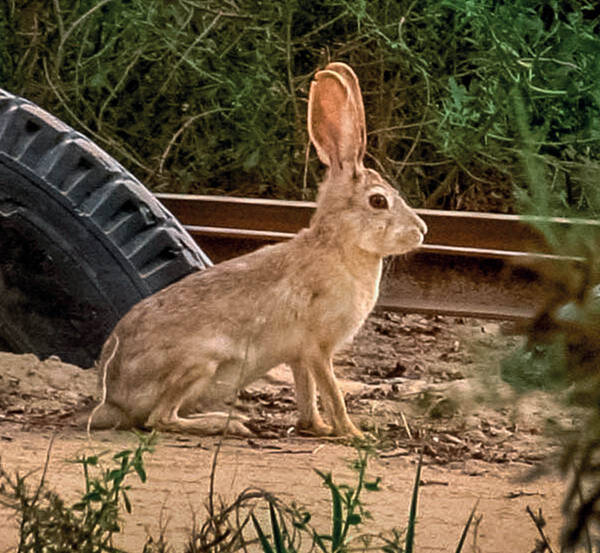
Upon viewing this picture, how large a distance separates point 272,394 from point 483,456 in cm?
96

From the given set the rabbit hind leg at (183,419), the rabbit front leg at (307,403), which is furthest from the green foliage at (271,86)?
the rabbit hind leg at (183,419)

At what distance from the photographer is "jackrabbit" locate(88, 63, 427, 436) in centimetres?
404

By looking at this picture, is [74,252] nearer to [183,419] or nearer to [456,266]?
[183,419]

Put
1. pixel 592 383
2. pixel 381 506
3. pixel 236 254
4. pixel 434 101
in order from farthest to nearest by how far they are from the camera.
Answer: pixel 434 101, pixel 236 254, pixel 381 506, pixel 592 383

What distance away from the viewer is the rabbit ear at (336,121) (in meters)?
4.18

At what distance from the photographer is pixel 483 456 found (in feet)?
12.7

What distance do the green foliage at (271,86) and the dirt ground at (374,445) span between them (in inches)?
75.6

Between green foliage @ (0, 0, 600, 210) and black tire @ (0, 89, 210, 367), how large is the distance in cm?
236

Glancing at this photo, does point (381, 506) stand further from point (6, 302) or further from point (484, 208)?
point (484, 208)

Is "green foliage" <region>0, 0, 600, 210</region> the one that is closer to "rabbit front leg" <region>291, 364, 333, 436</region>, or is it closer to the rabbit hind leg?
"rabbit front leg" <region>291, 364, 333, 436</region>

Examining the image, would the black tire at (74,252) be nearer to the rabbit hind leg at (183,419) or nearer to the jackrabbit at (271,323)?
the jackrabbit at (271,323)

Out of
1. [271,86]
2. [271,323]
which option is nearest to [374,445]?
[271,323]

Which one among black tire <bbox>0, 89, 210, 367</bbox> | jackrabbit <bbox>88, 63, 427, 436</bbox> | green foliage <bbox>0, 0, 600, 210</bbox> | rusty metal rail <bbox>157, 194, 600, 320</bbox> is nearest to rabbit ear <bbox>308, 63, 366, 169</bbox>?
jackrabbit <bbox>88, 63, 427, 436</bbox>

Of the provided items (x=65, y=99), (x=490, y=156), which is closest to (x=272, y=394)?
(x=490, y=156)
